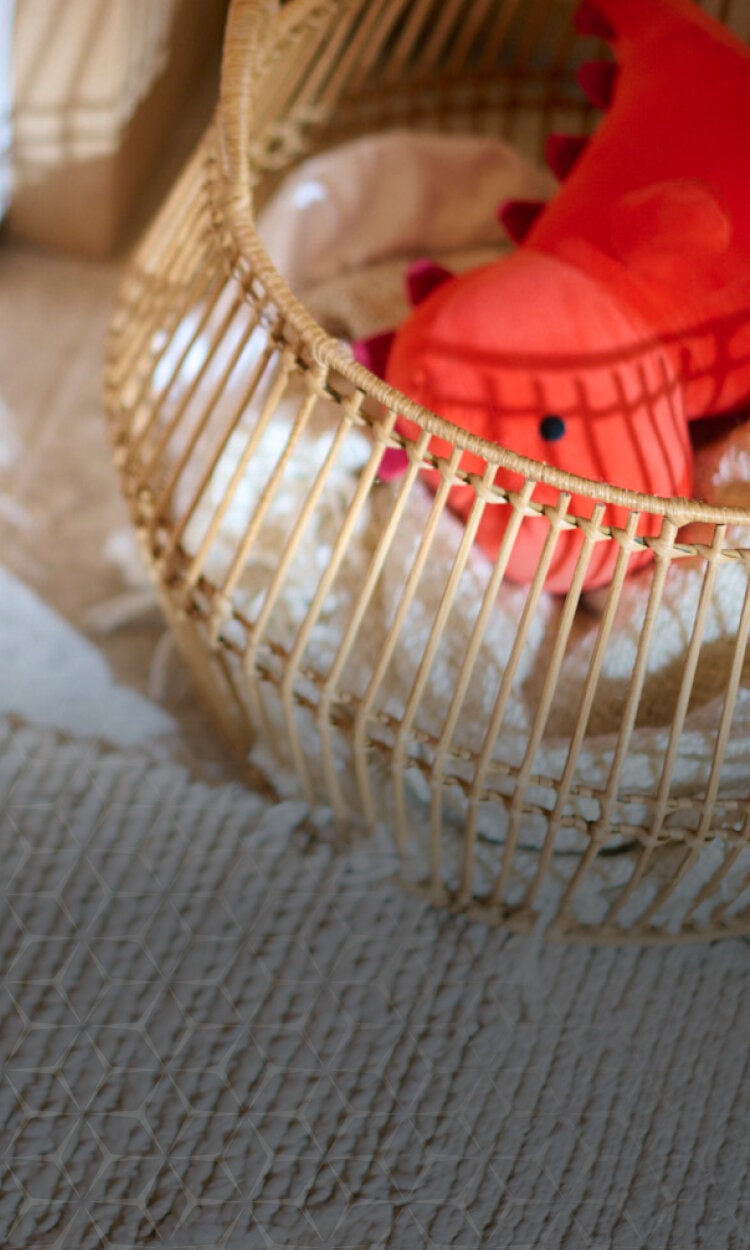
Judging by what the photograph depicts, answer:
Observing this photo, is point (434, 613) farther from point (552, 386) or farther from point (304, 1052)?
point (304, 1052)

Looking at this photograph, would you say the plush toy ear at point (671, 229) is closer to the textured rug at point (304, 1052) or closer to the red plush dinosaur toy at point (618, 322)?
the red plush dinosaur toy at point (618, 322)

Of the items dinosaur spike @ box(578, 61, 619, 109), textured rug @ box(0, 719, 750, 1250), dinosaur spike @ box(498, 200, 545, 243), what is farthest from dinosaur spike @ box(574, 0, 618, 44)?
textured rug @ box(0, 719, 750, 1250)

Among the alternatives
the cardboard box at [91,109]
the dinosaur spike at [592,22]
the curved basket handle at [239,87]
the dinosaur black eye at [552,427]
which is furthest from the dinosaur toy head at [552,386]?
the cardboard box at [91,109]

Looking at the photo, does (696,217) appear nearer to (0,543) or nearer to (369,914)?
(369,914)

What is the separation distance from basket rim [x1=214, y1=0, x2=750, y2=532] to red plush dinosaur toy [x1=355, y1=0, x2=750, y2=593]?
9 cm

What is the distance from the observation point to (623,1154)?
30.8 inches

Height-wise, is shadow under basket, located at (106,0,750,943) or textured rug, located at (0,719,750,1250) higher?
shadow under basket, located at (106,0,750,943)

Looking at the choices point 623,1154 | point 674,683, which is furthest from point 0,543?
point 623,1154

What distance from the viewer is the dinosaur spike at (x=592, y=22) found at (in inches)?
38.3

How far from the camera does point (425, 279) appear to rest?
3.01ft

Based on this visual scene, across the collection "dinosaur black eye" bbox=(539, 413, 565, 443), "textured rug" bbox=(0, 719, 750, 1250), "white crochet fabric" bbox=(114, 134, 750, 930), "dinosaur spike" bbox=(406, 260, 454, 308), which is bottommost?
"textured rug" bbox=(0, 719, 750, 1250)

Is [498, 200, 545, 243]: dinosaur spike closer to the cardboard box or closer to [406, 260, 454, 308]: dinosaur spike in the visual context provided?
[406, 260, 454, 308]: dinosaur spike

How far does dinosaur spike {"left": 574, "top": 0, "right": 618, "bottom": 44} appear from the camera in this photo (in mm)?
974

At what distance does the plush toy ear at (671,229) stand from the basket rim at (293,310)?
0.74ft
